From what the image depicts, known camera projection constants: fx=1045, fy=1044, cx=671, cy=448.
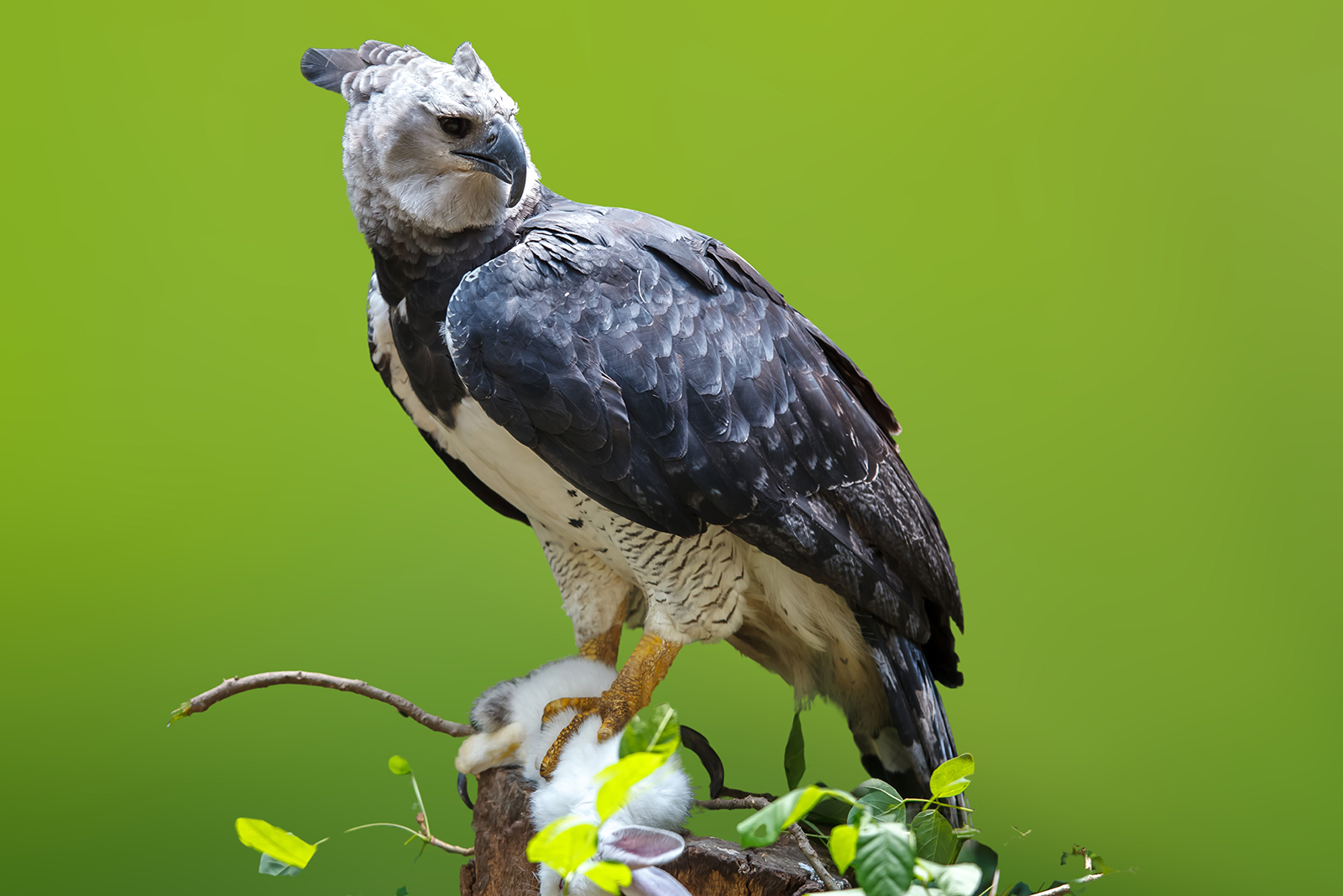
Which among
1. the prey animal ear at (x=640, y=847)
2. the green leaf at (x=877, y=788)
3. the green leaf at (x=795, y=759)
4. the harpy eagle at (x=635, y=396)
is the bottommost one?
the green leaf at (x=795, y=759)

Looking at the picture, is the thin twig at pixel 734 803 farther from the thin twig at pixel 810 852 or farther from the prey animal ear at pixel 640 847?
the prey animal ear at pixel 640 847

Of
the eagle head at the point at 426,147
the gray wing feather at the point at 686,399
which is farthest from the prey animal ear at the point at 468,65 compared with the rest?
the gray wing feather at the point at 686,399

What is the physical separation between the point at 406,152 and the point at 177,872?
203 centimetres

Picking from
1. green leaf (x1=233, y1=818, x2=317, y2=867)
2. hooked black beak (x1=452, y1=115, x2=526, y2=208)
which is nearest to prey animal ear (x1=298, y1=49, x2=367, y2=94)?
hooked black beak (x1=452, y1=115, x2=526, y2=208)

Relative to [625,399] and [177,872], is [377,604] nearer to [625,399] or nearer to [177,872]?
[177,872]

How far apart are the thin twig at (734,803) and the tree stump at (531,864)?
0.05 m

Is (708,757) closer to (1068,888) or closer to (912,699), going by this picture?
(912,699)

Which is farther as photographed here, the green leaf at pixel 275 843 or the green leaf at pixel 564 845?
the green leaf at pixel 275 843

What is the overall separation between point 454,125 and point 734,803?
3.52ft

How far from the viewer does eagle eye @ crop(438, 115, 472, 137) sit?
1.46 metres

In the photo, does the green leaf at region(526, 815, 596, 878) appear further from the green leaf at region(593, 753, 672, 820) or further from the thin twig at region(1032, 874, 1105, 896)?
the thin twig at region(1032, 874, 1105, 896)

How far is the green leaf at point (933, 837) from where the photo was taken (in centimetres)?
147

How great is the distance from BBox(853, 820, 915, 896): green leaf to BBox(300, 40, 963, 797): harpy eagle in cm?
57

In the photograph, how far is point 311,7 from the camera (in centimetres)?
280
